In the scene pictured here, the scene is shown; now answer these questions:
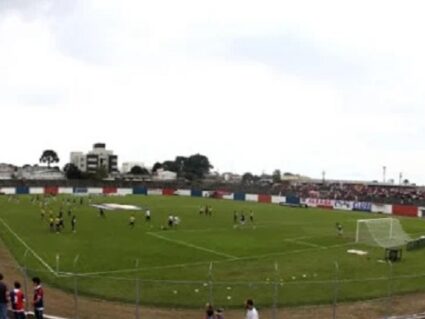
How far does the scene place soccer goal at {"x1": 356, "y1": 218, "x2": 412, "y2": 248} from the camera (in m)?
44.5

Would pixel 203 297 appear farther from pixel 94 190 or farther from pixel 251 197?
pixel 94 190

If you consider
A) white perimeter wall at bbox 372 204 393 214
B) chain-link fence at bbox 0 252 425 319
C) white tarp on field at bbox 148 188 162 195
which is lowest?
chain-link fence at bbox 0 252 425 319

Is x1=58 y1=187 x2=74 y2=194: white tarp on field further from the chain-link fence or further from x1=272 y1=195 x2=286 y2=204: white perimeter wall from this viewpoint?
the chain-link fence

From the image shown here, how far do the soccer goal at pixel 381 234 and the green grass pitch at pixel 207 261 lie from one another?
3.24 ft

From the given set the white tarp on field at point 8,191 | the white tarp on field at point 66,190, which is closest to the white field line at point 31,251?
the white tarp on field at point 8,191

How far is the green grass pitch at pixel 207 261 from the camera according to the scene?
27.8 m

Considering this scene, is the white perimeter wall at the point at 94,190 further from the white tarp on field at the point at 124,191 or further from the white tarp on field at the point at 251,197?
the white tarp on field at the point at 251,197

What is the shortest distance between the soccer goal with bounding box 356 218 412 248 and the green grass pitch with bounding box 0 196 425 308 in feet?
3.24

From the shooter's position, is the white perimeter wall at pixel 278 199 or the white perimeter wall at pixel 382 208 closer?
the white perimeter wall at pixel 382 208

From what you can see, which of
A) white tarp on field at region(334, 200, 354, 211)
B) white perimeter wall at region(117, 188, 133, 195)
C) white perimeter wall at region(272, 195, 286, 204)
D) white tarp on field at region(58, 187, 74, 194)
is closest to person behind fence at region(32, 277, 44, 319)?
white tarp on field at region(334, 200, 354, 211)

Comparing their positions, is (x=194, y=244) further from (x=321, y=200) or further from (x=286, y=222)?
(x=321, y=200)

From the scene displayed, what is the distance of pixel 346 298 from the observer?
91.8ft

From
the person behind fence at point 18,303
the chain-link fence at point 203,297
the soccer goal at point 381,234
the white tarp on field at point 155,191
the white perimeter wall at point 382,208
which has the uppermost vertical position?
the white tarp on field at point 155,191

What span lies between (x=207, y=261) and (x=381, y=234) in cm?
1629
